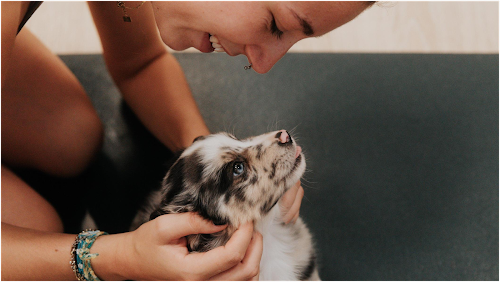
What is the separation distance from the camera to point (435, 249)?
1.35 metres

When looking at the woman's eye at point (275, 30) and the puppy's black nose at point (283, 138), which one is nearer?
the woman's eye at point (275, 30)

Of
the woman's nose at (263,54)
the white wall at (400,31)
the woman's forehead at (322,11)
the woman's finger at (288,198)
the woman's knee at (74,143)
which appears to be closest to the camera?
the woman's forehead at (322,11)

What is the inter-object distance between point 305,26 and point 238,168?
1.50ft

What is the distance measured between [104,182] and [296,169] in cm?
87

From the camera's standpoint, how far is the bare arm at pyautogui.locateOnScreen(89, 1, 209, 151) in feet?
4.65

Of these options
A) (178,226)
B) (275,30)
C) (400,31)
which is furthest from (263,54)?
(400,31)

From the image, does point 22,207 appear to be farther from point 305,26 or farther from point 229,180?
point 305,26

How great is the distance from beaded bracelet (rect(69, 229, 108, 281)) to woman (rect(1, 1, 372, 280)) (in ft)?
0.07

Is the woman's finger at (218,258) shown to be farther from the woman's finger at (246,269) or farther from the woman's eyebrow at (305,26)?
the woman's eyebrow at (305,26)

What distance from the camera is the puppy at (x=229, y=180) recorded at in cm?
102

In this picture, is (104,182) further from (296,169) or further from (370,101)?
(370,101)

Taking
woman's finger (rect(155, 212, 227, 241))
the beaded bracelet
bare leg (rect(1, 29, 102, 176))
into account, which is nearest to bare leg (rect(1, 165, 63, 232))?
bare leg (rect(1, 29, 102, 176))

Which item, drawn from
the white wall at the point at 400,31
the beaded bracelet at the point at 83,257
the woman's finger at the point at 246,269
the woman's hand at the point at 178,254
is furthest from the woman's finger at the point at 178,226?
the white wall at the point at 400,31

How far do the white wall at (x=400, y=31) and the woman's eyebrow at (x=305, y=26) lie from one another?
4.77 feet
